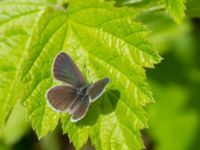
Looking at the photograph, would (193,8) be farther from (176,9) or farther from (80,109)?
(80,109)

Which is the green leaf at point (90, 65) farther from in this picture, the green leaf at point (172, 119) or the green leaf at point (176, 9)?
the green leaf at point (172, 119)

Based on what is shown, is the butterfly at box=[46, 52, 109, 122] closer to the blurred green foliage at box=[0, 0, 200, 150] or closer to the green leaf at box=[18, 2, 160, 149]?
the green leaf at box=[18, 2, 160, 149]

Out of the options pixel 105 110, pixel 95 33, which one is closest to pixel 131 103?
pixel 105 110

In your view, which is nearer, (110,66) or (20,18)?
(110,66)

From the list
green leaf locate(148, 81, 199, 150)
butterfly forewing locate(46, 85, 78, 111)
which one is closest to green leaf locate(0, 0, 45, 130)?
butterfly forewing locate(46, 85, 78, 111)

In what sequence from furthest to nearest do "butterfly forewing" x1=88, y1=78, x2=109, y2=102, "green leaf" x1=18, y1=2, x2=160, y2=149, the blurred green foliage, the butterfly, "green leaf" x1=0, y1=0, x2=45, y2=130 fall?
the blurred green foliage, "green leaf" x1=0, y1=0, x2=45, y2=130, "green leaf" x1=18, y1=2, x2=160, y2=149, the butterfly, "butterfly forewing" x1=88, y1=78, x2=109, y2=102

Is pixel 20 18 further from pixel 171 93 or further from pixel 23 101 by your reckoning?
pixel 171 93

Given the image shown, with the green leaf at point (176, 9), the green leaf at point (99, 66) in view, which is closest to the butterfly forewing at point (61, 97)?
the green leaf at point (99, 66)
